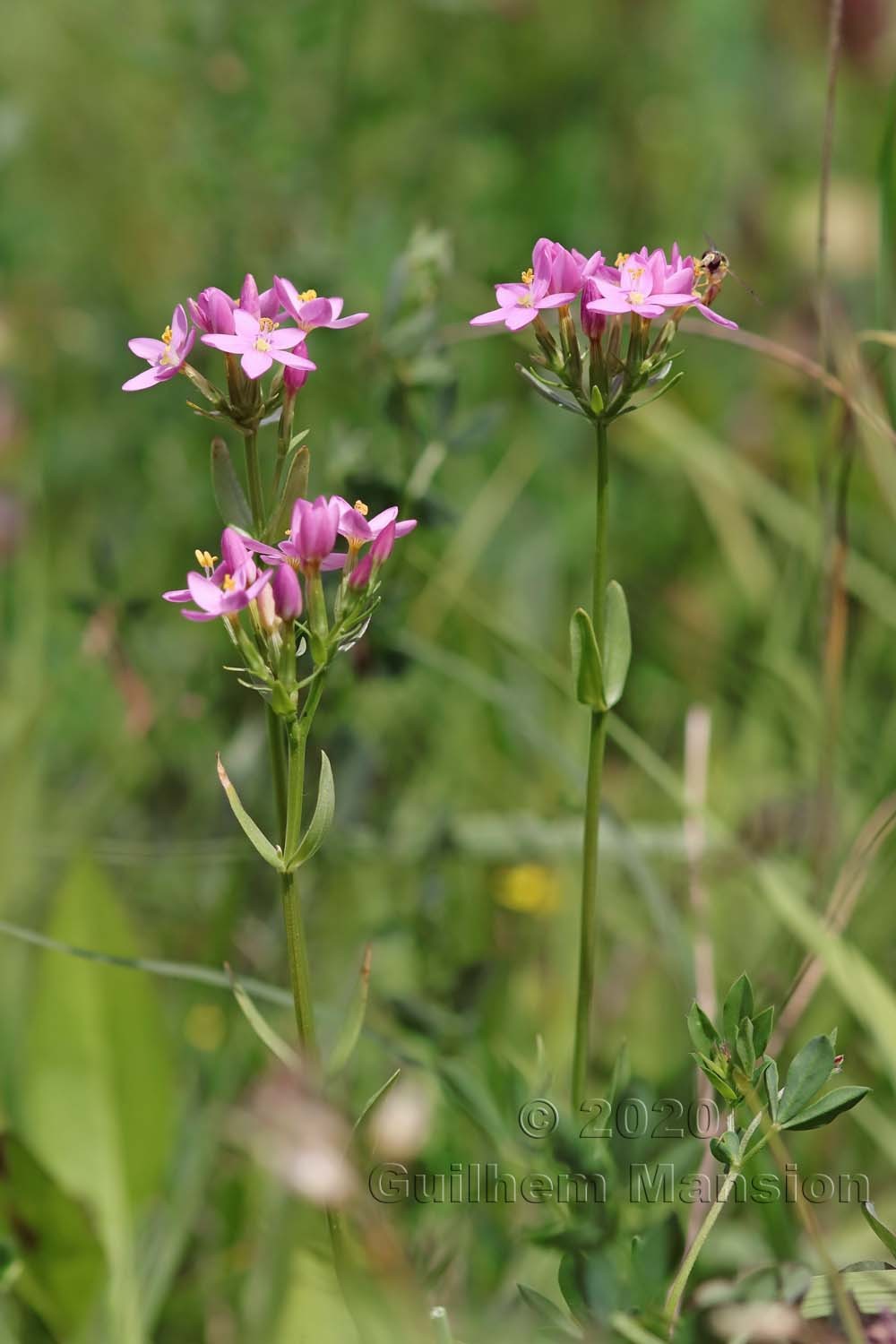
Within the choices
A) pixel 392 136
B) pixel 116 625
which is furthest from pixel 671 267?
pixel 392 136

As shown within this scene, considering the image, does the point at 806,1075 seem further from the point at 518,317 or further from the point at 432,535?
the point at 432,535

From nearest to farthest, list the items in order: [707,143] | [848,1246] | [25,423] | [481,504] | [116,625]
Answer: [848,1246] → [116,625] → [481,504] → [25,423] → [707,143]

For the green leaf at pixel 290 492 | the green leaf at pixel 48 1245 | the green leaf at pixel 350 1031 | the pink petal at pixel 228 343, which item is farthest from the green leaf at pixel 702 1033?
the green leaf at pixel 48 1245

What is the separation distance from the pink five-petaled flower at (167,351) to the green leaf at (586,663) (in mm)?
394

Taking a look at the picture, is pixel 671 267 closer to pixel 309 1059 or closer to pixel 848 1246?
pixel 309 1059

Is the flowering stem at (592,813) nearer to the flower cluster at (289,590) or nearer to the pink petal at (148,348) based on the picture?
the flower cluster at (289,590)

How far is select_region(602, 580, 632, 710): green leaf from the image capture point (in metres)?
1.14

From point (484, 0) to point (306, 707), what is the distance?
9.34ft

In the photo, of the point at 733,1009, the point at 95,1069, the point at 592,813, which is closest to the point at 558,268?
the point at 592,813

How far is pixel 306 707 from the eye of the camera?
1.02m

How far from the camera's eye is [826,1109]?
1032mm

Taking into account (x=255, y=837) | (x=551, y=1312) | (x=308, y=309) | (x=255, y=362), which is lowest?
(x=551, y=1312)

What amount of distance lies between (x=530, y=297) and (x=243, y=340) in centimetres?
24

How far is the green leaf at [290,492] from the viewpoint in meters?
1.06
